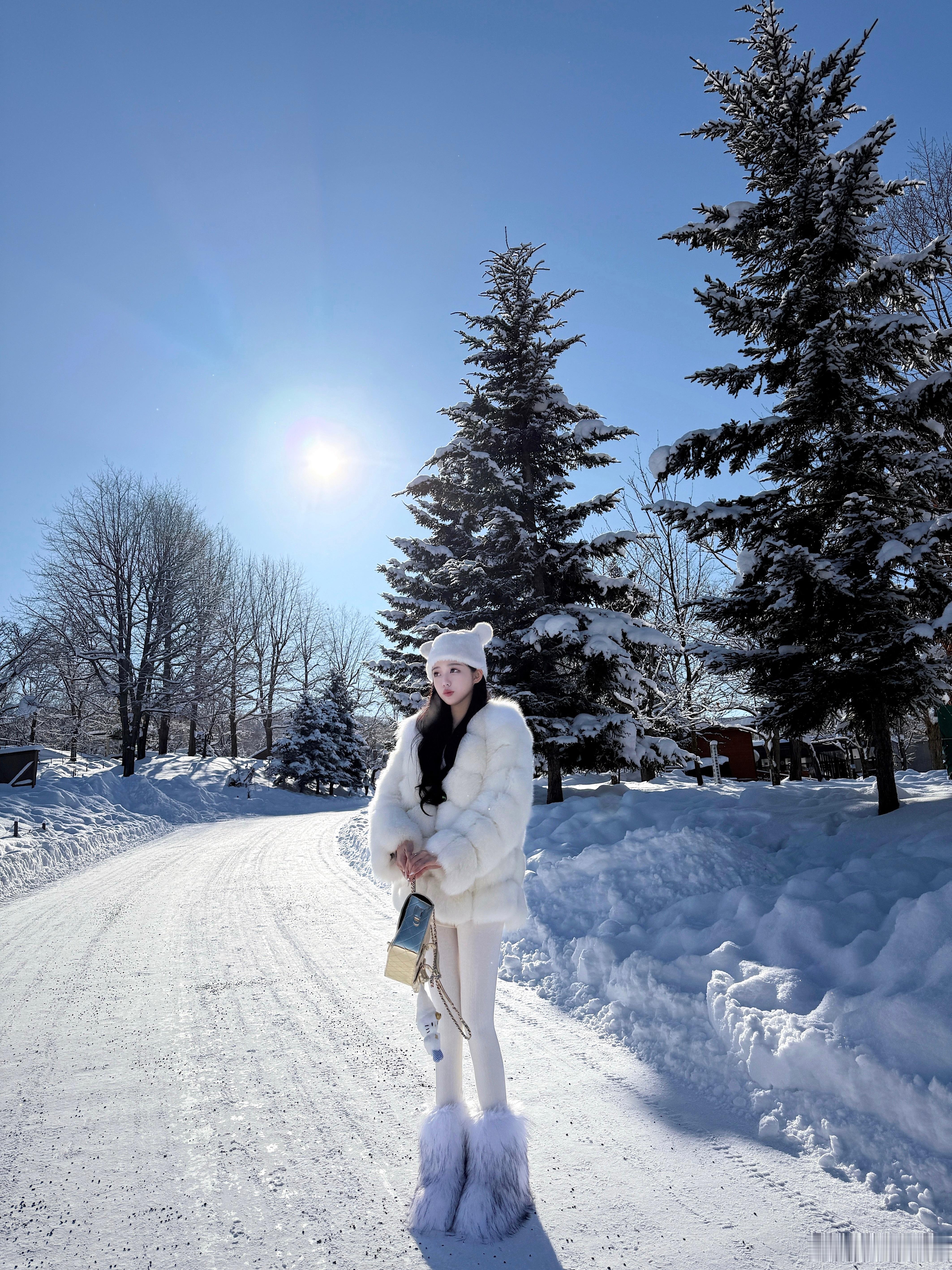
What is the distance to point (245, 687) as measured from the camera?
123 ft

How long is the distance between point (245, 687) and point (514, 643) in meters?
30.4

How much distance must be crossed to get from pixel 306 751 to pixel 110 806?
12967mm

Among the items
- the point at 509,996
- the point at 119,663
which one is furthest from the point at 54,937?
the point at 119,663

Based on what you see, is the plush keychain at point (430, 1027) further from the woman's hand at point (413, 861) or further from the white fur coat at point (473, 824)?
the woman's hand at point (413, 861)

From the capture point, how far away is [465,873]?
2469 millimetres

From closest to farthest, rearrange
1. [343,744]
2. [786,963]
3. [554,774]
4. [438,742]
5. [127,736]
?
[438,742], [786,963], [554,774], [127,736], [343,744]

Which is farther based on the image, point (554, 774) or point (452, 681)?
point (554, 774)

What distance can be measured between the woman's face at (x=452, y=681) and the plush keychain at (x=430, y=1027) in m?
1.14

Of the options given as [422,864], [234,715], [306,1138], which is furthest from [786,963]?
[234,715]

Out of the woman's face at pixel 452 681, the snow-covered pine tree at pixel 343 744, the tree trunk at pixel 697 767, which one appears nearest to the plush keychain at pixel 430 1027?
the woman's face at pixel 452 681

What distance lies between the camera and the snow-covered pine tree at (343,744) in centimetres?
3047

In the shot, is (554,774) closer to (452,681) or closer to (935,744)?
(452,681)

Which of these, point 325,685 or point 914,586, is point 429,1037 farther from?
point 325,685

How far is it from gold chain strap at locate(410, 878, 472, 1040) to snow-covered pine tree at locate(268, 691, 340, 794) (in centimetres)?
2790
